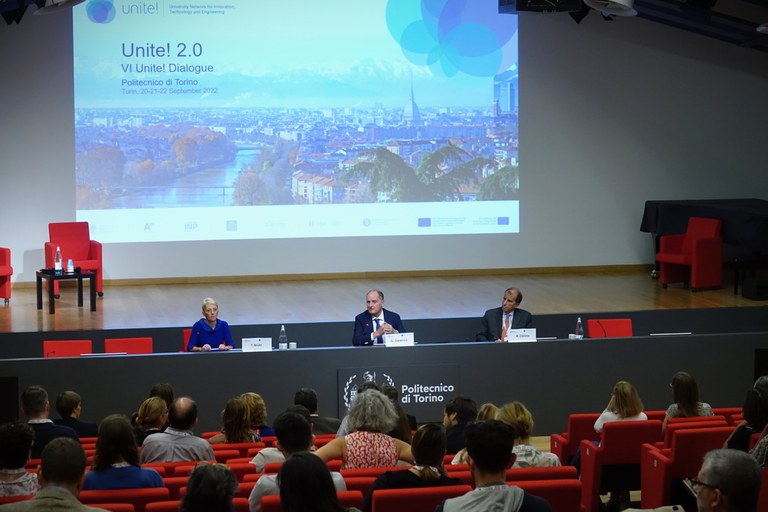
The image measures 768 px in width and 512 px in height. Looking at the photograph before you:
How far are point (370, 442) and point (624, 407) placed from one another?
6.38 feet

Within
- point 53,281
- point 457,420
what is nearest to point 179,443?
point 457,420

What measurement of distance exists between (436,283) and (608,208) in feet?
9.96

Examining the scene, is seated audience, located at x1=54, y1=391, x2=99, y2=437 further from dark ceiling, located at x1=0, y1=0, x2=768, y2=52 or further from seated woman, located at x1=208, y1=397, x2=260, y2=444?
dark ceiling, located at x1=0, y1=0, x2=768, y2=52

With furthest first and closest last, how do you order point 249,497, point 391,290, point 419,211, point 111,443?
point 419,211 < point 391,290 < point 111,443 < point 249,497

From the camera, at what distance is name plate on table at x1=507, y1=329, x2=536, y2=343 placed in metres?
8.06

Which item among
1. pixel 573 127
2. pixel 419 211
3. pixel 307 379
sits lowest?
pixel 307 379

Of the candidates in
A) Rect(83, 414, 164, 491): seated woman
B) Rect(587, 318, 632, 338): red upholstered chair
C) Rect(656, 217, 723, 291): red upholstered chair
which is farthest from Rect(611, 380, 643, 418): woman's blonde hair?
Rect(656, 217, 723, 291): red upholstered chair

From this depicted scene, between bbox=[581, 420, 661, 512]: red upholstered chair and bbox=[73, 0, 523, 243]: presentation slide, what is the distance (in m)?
9.38

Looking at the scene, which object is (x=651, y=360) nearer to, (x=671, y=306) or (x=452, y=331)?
(x=452, y=331)

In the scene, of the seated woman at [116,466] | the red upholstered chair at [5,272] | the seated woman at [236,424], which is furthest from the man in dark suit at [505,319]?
the red upholstered chair at [5,272]

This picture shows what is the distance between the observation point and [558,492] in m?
3.89

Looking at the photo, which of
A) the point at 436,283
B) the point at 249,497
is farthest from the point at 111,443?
the point at 436,283

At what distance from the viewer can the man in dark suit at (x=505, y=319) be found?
28.4 feet

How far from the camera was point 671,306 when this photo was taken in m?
12.2
